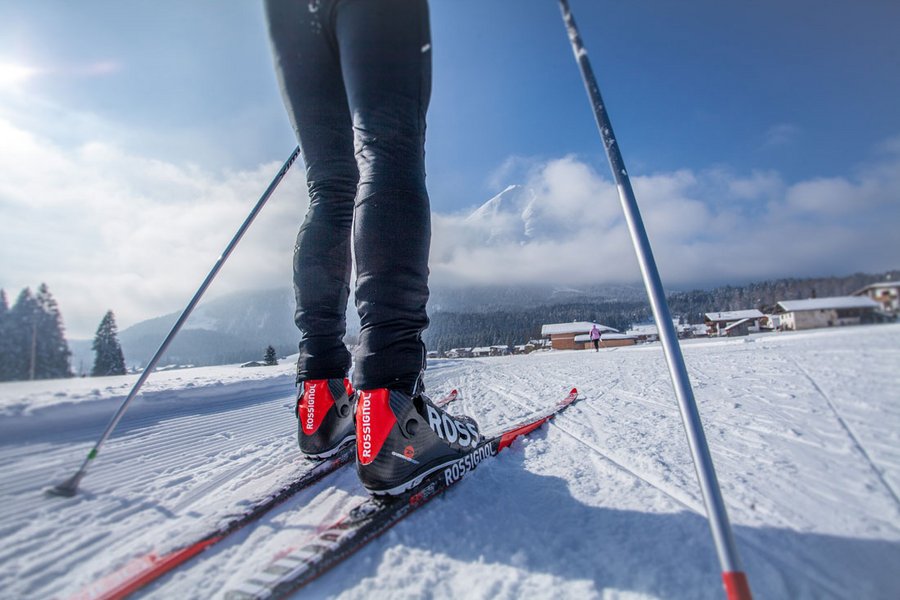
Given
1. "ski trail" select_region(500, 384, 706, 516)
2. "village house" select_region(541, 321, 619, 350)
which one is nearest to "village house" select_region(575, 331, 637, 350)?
"village house" select_region(541, 321, 619, 350)

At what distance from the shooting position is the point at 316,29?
3.49 feet

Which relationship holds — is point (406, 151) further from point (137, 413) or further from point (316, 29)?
point (137, 413)

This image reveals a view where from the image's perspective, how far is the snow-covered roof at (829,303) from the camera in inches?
22.9

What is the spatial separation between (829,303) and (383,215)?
85 centimetres

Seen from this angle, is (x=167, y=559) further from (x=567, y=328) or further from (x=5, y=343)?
(x=567, y=328)

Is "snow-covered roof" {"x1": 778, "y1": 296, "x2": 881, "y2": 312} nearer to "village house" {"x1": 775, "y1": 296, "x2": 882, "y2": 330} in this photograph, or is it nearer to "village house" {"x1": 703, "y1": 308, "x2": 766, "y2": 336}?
"village house" {"x1": 775, "y1": 296, "x2": 882, "y2": 330}

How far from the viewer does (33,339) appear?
145cm

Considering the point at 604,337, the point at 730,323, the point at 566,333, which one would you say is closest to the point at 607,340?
the point at 604,337

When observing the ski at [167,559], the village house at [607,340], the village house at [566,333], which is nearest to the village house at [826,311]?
the ski at [167,559]

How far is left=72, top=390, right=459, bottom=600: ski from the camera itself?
557 mm

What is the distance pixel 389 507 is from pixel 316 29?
50.0 inches

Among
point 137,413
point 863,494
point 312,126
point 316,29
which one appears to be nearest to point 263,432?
point 137,413

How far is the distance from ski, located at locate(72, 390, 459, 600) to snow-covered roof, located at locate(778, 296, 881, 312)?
118 centimetres

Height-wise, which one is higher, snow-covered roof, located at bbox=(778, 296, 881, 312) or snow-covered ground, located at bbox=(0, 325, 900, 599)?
snow-covered roof, located at bbox=(778, 296, 881, 312)
